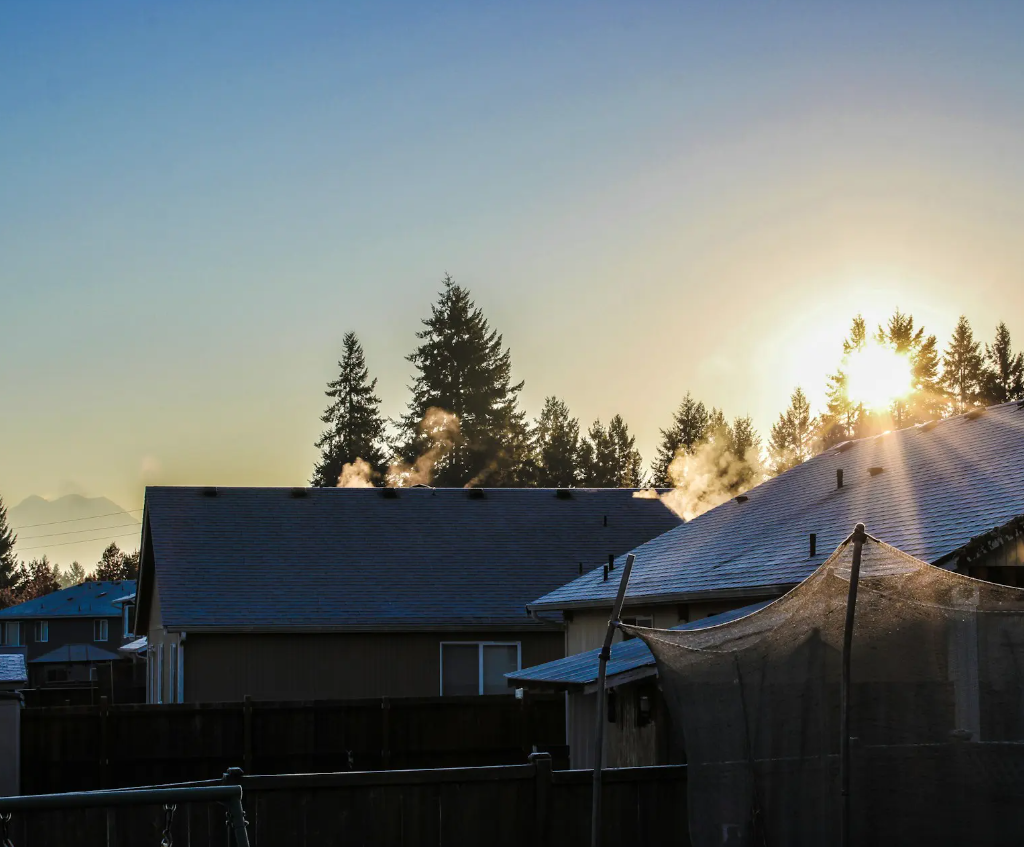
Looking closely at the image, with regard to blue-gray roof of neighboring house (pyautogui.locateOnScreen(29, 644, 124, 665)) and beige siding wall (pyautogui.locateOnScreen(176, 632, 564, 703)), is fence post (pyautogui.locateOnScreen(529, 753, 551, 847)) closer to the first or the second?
beige siding wall (pyautogui.locateOnScreen(176, 632, 564, 703))

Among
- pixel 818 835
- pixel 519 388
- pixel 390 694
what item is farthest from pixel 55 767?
pixel 519 388

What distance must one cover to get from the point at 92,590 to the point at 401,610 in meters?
58.9

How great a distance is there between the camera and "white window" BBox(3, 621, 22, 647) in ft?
242

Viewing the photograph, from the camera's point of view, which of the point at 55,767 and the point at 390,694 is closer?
the point at 55,767

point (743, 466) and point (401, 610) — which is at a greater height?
point (743, 466)

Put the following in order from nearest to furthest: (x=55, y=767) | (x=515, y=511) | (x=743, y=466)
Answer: (x=55, y=767) < (x=515, y=511) < (x=743, y=466)

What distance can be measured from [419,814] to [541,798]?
3.22ft

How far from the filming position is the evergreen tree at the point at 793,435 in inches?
3103

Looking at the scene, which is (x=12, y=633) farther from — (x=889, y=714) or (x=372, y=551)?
(x=889, y=714)

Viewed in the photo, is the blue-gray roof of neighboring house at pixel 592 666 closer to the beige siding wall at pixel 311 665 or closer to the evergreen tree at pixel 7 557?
the beige siding wall at pixel 311 665

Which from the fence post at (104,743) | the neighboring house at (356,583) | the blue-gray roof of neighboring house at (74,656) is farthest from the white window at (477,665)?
the blue-gray roof of neighboring house at (74,656)

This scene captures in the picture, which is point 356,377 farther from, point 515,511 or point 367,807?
point 367,807

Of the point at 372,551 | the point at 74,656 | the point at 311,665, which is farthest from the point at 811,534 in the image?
the point at 74,656

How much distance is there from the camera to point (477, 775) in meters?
10.0
